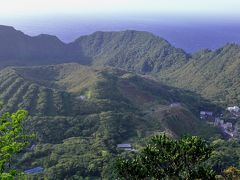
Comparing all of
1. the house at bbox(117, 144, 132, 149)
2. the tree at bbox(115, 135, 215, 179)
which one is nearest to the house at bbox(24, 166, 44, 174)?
the house at bbox(117, 144, 132, 149)

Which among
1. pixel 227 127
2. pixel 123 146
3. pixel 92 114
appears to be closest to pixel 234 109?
pixel 227 127

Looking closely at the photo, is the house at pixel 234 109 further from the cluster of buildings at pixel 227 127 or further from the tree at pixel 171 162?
the tree at pixel 171 162

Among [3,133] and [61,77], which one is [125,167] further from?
[61,77]

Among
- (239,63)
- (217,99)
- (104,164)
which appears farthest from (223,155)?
(239,63)

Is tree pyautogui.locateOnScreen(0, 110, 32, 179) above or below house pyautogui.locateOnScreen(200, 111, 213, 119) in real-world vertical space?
above

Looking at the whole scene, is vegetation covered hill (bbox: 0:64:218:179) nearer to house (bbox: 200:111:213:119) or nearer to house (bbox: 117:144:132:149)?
house (bbox: 117:144:132:149)

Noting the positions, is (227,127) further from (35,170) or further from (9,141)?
(9,141)

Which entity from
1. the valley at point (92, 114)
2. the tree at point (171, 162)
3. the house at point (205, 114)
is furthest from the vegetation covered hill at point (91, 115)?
the tree at point (171, 162)
